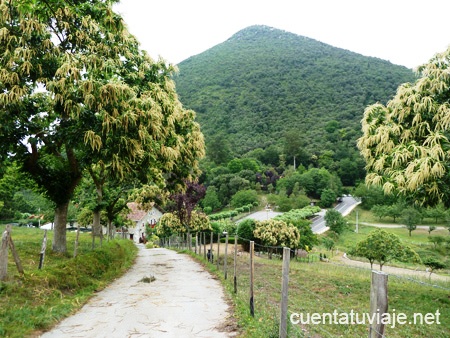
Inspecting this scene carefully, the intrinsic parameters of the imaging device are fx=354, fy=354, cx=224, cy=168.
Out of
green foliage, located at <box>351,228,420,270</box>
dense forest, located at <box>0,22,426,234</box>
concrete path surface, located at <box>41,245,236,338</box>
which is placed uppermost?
dense forest, located at <box>0,22,426,234</box>

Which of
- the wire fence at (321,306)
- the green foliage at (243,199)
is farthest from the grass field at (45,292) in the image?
the green foliage at (243,199)

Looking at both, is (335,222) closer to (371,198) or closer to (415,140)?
(371,198)

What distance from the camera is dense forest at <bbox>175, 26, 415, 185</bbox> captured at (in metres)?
128

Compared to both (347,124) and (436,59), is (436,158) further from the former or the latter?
(347,124)

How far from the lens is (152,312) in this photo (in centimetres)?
753

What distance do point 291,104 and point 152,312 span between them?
6346 inches

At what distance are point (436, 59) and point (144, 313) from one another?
1174cm

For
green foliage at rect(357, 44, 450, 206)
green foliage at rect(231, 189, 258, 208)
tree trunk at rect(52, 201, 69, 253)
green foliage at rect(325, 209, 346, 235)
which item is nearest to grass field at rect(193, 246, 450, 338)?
green foliage at rect(357, 44, 450, 206)

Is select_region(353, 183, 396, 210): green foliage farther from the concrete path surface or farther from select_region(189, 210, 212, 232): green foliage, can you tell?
the concrete path surface

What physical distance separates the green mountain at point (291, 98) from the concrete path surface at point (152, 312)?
119357 millimetres

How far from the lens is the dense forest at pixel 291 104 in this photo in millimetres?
127688

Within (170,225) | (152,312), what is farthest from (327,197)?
(152,312)

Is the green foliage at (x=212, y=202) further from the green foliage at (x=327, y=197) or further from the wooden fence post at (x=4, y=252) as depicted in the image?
the wooden fence post at (x=4, y=252)

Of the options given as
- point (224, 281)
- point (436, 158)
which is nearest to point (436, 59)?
point (436, 158)
